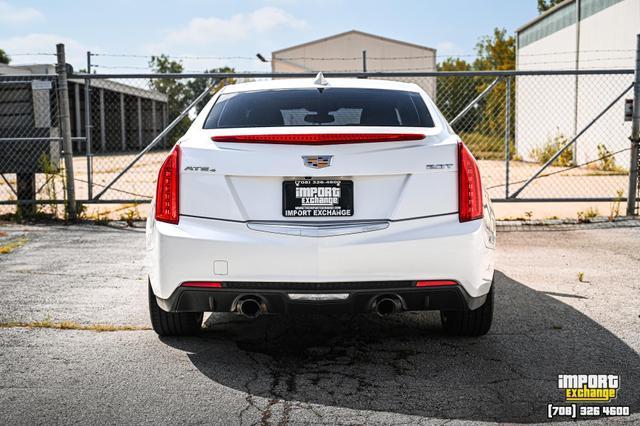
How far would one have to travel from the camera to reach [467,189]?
156 inches

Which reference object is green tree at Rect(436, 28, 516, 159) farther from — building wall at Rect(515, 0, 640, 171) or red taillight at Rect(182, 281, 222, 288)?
red taillight at Rect(182, 281, 222, 288)

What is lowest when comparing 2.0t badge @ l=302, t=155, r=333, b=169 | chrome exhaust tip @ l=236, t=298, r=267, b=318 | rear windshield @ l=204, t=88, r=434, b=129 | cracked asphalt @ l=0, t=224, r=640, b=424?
cracked asphalt @ l=0, t=224, r=640, b=424

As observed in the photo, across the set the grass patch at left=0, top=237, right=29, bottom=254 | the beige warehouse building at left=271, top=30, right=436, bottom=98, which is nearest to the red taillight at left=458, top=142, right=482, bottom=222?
the grass patch at left=0, top=237, right=29, bottom=254

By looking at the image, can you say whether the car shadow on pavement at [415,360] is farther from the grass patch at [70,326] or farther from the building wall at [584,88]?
the building wall at [584,88]

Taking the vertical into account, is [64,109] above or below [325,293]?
above

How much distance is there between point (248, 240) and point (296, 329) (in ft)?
4.05

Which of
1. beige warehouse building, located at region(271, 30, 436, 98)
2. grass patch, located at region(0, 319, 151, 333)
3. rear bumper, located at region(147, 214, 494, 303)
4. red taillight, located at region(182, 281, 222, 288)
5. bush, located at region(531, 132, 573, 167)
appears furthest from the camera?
beige warehouse building, located at region(271, 30, 436, 98)

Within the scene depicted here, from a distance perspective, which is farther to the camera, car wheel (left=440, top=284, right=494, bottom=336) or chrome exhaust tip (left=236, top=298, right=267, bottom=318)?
car wheel (left=440, top=284, right=494, bottom=336)

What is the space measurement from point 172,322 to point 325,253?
1.31 meters

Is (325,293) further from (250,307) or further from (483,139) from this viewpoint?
(483,139)

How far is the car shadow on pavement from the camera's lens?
357 centimetres

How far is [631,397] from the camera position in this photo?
3.58 m

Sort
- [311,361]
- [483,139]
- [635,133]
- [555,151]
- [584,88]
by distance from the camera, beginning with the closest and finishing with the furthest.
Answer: [311,361]
[635,133]
[584,88]
[555,151]
[483,139]

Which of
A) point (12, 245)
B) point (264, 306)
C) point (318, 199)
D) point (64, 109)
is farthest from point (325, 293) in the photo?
point (64, 109)
